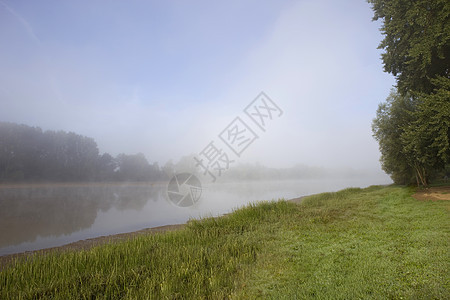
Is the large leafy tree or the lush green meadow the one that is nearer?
the lush green meadow

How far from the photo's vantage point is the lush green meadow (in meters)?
4.18

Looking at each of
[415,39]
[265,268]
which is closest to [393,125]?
[415,39]

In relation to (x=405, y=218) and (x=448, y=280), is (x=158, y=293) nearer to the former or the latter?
(x=448, y=280)

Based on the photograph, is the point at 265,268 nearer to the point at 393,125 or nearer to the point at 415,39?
the point at 415,39

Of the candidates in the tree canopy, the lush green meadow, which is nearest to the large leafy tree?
the tree canopy

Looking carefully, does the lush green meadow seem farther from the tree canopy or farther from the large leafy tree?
the large leafy tree

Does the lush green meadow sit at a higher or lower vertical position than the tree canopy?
lower

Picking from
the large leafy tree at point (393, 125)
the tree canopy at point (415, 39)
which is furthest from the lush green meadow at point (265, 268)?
the large leafy tree at point (393, 125)

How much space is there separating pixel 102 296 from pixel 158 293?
117 centimetres

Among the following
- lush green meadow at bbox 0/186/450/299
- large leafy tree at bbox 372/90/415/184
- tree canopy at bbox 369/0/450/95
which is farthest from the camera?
large leafy tree at bbox 372/90/415/184

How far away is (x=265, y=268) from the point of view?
18.0 ft

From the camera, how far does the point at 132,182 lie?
8719 cm

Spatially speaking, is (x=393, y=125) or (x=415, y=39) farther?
(x=393, y=125)

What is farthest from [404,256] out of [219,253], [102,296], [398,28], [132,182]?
[132,182]
